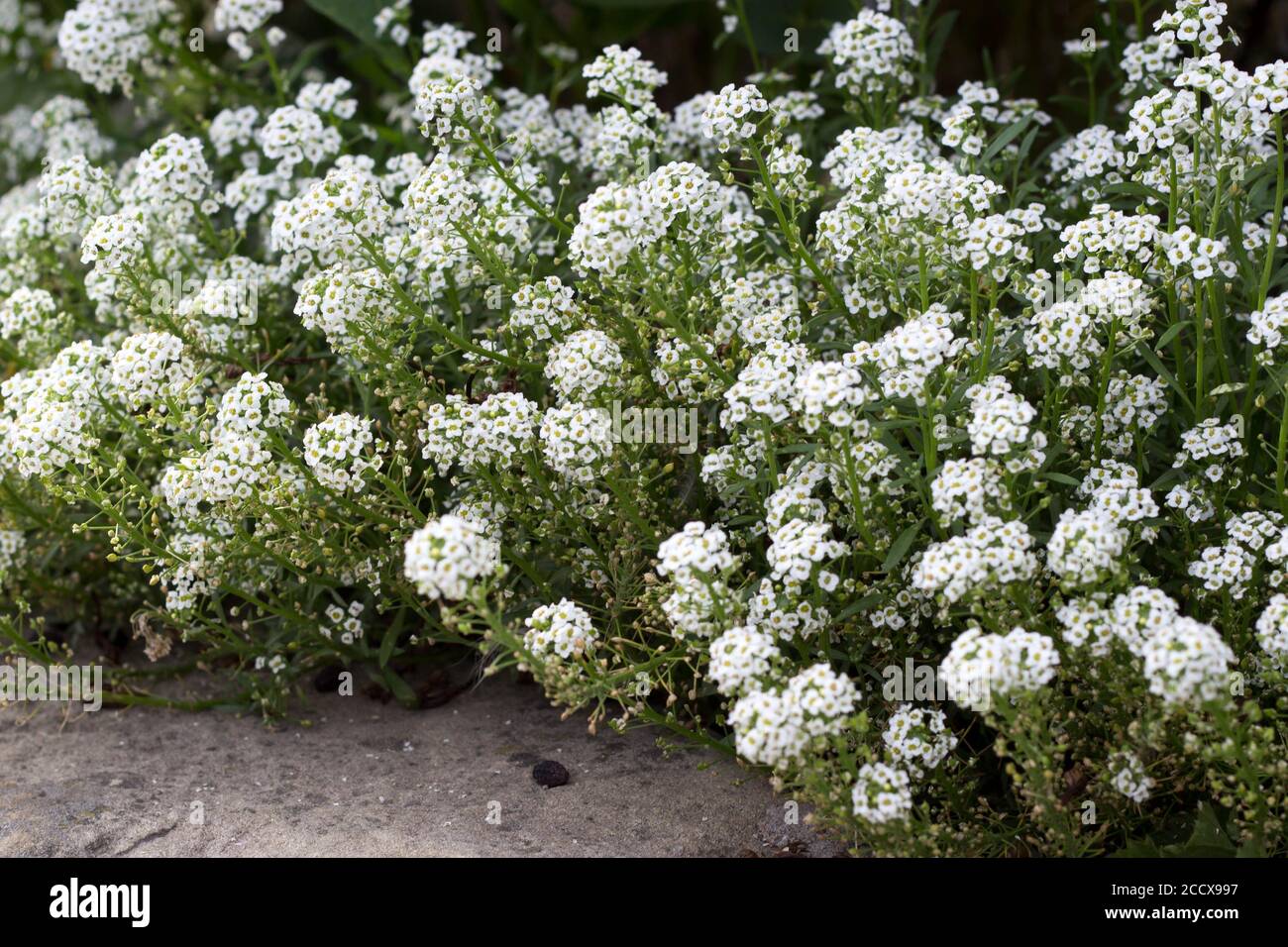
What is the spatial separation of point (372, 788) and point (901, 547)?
1.88m

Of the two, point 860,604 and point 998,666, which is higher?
point 860,604

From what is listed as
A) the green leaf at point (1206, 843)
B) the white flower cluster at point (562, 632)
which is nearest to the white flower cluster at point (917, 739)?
the green leaf at point (1206, 843)

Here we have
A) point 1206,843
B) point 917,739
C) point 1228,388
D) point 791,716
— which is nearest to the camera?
point 791,716

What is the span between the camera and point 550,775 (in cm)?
429

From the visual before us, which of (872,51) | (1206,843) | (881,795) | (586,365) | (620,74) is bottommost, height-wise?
(1206,843)

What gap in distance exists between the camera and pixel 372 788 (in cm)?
434

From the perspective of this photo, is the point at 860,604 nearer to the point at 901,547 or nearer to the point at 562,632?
the point at 901,547

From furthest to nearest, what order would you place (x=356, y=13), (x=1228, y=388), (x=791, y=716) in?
(x=356, y=13), (x=1228, y=388), (x=791, y=716)

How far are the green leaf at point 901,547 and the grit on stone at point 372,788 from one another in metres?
0.90

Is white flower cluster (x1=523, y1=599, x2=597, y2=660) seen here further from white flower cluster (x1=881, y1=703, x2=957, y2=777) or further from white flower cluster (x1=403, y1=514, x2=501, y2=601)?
white flower cluster (x1=881, y1=703, x2=957, y2=777)

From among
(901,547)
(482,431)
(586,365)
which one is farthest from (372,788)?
(901,547)

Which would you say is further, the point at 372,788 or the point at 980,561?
the point at 372,788

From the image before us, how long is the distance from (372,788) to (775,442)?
1693mm

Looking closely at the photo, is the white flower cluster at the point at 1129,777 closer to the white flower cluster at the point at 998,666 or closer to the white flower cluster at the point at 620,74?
the white flower cluster at the point at 998,666
